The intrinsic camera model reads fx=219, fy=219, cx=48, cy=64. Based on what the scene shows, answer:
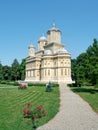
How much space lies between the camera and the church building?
222ft

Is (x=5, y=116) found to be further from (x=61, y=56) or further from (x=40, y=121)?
(x=61, y=56)

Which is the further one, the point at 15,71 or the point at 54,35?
the point at 15,71

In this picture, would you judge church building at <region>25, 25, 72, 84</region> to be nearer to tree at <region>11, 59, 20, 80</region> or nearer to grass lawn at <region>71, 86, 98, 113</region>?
tree at <region>11, 59, 20, 80</region>

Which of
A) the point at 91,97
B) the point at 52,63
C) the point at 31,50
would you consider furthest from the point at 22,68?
the point at 91,97

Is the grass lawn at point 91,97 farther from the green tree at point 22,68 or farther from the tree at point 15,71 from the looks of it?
the tree at point 15,71

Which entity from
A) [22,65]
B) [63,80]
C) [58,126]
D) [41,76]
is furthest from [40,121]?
[22,65]

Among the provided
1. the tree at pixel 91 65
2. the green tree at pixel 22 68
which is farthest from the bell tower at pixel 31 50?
the tree at pixel 91 65

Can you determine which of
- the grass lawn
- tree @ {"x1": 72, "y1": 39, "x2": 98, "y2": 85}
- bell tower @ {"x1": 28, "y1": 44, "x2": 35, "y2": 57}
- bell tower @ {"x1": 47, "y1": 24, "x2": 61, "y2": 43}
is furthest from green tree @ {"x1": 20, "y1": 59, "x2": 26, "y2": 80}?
the grass lawn

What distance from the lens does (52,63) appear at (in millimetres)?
71500

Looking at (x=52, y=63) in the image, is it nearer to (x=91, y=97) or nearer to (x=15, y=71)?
(x=15, y=71)

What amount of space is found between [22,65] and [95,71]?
247ft

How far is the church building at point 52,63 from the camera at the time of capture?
6769 centimetres

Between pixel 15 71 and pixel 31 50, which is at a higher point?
pixel 31 50

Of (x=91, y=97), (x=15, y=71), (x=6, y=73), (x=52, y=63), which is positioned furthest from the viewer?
(x=6, y=73)
